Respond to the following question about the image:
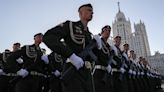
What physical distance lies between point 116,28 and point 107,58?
450 feet

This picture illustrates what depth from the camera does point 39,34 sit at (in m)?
6.76

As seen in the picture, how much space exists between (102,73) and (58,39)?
1705 millimetres

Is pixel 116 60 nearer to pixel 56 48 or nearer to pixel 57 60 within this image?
pixel 57 60

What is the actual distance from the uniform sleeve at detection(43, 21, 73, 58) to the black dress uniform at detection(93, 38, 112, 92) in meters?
1.11

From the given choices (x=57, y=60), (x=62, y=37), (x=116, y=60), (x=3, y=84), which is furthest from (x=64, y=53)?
(x=3, y=84)

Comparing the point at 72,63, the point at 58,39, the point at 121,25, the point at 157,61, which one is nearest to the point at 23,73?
the point at 58,39

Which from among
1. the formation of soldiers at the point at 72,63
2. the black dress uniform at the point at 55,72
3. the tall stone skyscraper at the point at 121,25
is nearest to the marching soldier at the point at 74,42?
the formation of soldiers at the point at 72,63

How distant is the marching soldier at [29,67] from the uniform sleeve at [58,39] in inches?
99.5

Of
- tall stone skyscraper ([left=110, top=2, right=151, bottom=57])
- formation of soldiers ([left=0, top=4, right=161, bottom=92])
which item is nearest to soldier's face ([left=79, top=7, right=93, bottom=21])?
formation of soldiers ([left=0, top=4, right=161, bottom=92])

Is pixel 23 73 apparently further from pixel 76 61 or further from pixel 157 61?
pixel 157 61

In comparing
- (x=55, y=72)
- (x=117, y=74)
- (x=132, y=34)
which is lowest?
(x=117, y=74)

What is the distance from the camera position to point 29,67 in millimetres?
6047

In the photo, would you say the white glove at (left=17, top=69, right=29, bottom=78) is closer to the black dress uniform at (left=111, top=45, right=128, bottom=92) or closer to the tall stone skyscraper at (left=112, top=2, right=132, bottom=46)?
the black dress uniform at (left=111, top=45, right=128, bottom=92)

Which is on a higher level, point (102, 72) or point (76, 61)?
point (76, 61)
